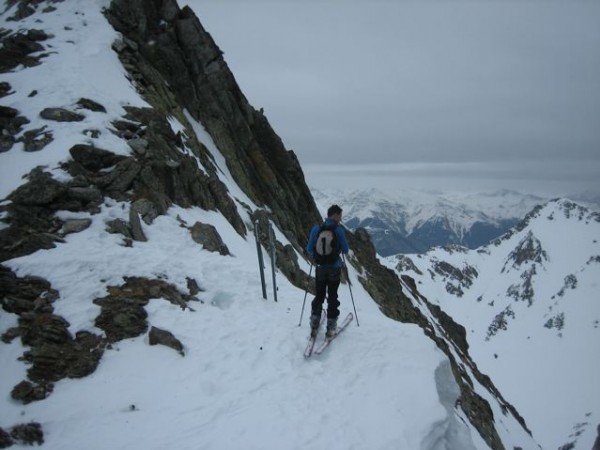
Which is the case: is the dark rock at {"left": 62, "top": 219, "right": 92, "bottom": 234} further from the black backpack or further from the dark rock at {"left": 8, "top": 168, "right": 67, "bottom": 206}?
the black backpack

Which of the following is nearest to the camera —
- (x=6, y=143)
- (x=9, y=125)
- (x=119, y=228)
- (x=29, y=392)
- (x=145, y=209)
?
(x=29, y=392)

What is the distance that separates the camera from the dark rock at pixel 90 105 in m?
18.6

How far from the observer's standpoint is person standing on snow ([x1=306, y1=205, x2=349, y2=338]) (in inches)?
435

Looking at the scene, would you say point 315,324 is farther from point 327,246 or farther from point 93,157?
point 93,157

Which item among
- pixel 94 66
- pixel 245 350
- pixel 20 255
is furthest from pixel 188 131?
pixel 245 350

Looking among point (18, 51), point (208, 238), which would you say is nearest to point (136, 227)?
point (208, 238)

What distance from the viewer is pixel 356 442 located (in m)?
7.83

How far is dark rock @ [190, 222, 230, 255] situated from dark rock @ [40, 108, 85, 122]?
24.7 feet

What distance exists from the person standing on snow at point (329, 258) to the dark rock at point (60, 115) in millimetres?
13378

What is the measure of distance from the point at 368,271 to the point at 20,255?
40.0 meters

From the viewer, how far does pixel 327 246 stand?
36.1 feet

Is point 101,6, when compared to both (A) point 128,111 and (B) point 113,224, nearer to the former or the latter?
(A) point 128,111

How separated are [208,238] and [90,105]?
9325mm

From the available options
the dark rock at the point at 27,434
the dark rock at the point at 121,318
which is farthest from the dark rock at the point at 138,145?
the dark rock at the point at 27,434
